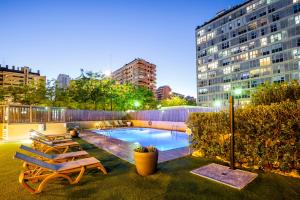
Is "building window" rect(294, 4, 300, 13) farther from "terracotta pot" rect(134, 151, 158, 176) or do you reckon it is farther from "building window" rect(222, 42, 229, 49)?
"terracotta pot" rect(134, 151, 158, 176)

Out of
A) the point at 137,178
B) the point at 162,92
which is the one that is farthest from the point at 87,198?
the point at 162,92

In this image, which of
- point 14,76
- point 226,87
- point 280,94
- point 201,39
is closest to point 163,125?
point 280,94

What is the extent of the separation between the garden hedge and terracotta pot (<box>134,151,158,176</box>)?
2687mm

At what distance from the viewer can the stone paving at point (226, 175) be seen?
403 cm

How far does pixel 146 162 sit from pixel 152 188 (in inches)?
32.6

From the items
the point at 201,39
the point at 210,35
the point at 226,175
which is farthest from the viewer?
the point at 201,39

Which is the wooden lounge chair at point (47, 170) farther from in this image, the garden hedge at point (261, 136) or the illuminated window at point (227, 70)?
the illuminated window at point (227, 70)

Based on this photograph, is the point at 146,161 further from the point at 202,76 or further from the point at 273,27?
the point at 202,76

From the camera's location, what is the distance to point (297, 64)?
4138 centimetres

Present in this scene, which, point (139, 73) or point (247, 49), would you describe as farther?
point (139, 73)

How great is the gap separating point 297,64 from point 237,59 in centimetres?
1552

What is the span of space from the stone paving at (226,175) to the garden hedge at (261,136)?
2.27 ft

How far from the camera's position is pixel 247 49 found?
2015 inches

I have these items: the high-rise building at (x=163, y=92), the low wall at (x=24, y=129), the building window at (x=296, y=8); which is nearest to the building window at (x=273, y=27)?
the building window at (x=296, y=8)
